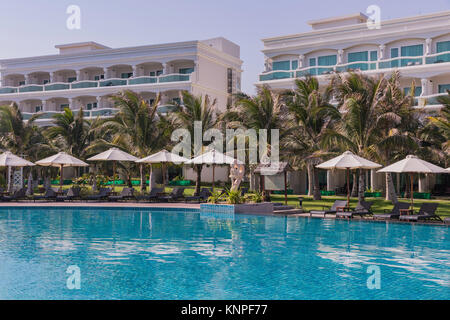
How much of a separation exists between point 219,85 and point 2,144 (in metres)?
19.6

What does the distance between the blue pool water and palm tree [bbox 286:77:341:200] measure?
6544mm

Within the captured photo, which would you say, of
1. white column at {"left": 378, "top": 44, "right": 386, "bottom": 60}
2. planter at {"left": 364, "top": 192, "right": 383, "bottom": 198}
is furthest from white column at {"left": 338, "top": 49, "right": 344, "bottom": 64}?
planter at {"left": 364, "top": 192, "right": 383, "bottom": 198}

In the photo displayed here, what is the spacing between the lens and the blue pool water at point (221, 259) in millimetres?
8578

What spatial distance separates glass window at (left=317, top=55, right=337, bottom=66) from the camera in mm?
36594

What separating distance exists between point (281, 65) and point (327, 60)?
148 inches

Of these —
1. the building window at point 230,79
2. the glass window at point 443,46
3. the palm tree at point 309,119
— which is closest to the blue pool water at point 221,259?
the palm tree at point 309,119

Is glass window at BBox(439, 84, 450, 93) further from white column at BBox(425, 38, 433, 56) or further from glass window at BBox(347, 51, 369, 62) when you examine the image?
glass window at BBox(347, 51, 369, 62)

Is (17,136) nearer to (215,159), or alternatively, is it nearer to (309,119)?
(215,159)

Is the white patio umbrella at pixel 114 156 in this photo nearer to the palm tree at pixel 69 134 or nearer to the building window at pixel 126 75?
the palm tree at pixel 69 134

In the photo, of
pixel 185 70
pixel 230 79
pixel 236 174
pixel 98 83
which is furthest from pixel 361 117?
pixel 98 83

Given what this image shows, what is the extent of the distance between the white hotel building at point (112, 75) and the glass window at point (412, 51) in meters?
13.3

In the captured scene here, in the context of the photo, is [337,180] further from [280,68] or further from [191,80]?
[191,80]

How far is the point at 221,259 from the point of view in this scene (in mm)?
11281

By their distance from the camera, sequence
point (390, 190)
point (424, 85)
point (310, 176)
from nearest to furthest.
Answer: point (390, 190) → point (310, 176) → point (424, 85)
